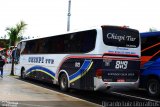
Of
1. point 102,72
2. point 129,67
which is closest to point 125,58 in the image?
point 129,67

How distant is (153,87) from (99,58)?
2.88 meters

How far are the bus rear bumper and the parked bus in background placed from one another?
2.23 ft

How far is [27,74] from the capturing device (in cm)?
2136

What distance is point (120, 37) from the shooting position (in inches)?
563

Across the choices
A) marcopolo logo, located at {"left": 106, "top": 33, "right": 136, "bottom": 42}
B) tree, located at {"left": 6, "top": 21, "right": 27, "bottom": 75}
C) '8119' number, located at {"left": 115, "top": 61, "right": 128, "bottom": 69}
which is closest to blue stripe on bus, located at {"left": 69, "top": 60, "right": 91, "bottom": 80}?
'8119' number, located at {"left": 115, "top": 61, "right": 128, "bottom": 69}

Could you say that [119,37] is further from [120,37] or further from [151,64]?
[151,64]

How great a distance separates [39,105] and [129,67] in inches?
175

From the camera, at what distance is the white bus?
1370 cm

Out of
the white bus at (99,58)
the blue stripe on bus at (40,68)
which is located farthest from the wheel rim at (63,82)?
the blue stripe on bus at (40,68)

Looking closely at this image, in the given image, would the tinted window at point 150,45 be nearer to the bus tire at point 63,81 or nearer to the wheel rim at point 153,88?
the wheel rim at point 153,88

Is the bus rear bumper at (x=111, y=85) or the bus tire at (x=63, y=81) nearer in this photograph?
the bus rear bumper at (x=111, y=85)

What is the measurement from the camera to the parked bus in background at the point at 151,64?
14.4 m

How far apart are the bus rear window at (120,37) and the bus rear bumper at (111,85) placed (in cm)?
152

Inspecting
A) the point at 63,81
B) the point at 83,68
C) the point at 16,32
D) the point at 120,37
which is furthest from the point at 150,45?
the point at 16,32
